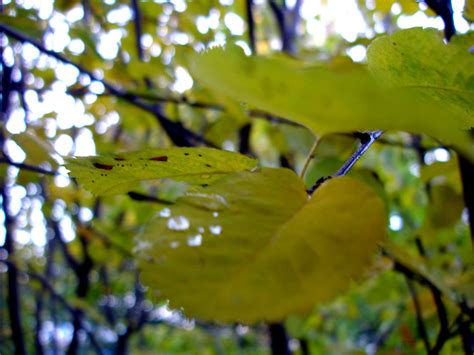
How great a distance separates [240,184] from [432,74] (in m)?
0.15

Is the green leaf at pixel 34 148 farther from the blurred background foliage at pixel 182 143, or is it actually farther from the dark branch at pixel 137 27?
the dark branch at pixel 137 27

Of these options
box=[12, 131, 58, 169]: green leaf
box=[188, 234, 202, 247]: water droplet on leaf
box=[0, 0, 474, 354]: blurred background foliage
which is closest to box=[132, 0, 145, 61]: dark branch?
box=[0, 0, 474, 354]: blurred background foliage

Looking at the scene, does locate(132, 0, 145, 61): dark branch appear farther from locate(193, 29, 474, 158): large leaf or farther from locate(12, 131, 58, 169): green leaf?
locate(193, 29, 474, 158): large leaf

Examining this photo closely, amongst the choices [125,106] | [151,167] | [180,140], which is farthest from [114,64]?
[151,167]

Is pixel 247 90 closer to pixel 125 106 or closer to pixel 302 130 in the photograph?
pixel 302 130

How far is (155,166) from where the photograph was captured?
1.10ft

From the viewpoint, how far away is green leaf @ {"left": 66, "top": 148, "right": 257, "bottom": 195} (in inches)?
12.8

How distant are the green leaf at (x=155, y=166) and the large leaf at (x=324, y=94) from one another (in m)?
0.11

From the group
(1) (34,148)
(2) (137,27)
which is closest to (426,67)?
(1) (34,148)

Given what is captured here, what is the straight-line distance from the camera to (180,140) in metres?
0.83

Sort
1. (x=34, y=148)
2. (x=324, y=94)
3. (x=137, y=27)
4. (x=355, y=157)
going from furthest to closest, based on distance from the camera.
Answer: (x=137, y=27), (x=34, y=148), (x=355, y=157), (x=324, y=94)

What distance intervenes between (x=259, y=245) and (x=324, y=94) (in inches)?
4.0

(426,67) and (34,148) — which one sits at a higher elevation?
(426,67)

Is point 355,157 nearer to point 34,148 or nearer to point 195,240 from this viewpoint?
point 195,240
